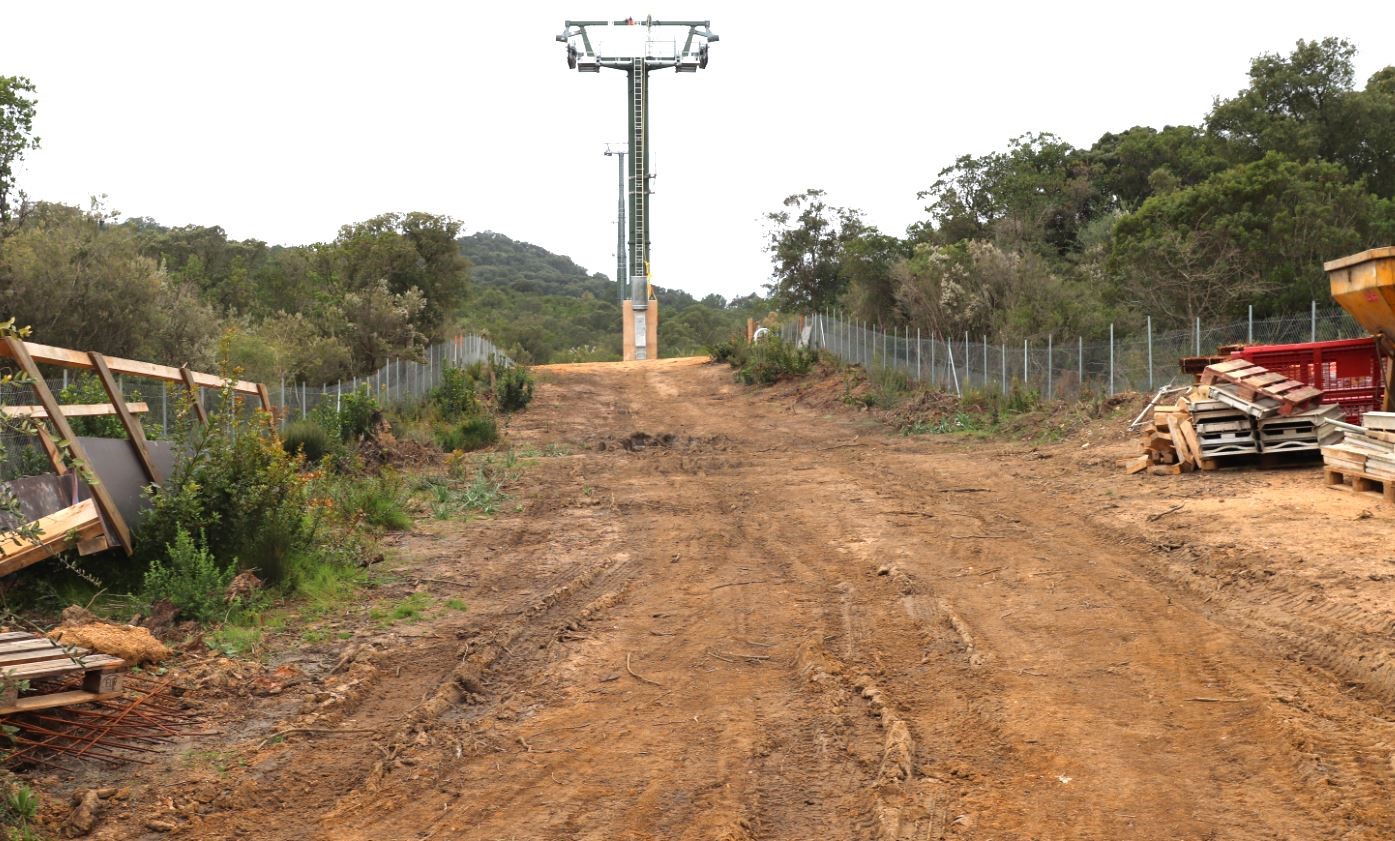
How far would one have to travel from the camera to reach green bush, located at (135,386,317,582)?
981cm

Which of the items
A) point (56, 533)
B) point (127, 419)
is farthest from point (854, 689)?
point (127, 419)

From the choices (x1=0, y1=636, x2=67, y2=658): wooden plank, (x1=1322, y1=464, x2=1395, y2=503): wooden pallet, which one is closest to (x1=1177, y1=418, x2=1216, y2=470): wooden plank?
(x1=1322, y1=464, x2=1395, y2=503): wooden pallet

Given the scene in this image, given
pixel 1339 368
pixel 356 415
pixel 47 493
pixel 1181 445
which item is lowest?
pixel 1181 445

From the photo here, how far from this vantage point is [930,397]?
28.8m

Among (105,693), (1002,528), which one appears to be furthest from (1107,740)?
(1002,528)

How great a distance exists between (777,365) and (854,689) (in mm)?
32227

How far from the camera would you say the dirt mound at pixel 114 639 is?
7395mm

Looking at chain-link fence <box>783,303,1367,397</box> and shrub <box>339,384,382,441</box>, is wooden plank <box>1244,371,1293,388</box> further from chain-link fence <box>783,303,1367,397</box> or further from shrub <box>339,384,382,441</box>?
shrub <box>339,384,382,441</box>

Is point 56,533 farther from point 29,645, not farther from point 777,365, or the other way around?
point 777,365

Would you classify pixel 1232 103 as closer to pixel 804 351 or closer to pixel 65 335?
pixel 804 351

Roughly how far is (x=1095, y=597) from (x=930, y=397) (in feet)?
64.1

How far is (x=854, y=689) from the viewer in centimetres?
724

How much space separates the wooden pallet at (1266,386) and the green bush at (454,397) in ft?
54.9

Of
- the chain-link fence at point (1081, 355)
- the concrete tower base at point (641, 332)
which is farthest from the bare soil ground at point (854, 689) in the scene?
the concrete tower base at point (641, 332)
